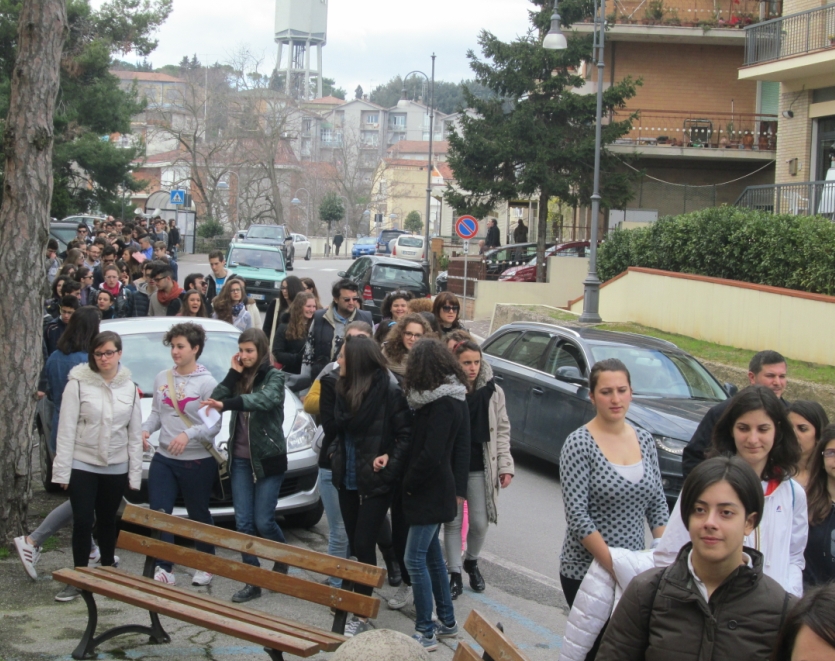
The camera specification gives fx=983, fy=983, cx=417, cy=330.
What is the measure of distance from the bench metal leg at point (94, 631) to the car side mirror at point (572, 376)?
547 cm

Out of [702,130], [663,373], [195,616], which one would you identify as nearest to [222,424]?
[195,616]

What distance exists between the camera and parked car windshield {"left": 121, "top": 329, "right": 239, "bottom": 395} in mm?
8391

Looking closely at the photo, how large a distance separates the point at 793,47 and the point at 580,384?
16950 mm

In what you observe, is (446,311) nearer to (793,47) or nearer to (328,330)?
(328,330)

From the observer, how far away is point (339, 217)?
79.4 meters

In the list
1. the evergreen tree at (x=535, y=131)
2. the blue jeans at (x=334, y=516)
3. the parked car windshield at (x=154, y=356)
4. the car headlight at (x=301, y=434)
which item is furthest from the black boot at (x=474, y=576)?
the evergreen tree at (x=535, y=131)

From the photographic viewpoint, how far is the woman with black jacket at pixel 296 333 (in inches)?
393

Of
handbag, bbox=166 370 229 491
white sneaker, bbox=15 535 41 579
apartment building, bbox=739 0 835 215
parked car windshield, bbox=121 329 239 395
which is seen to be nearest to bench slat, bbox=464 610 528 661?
handbag, bbox=166 370 229 491

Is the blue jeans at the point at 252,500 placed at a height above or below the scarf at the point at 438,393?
below

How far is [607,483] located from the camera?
13.7 ft

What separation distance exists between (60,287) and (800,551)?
27.5ft

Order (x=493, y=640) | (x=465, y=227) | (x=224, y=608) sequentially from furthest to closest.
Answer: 1. (x=465, y=227)
2. (x=224, y=608)
3. (x=493, y=640)

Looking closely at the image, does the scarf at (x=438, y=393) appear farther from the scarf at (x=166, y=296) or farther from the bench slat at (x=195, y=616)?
the scarf at (x=166, y=296)

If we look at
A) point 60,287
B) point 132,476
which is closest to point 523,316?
point 60,287
